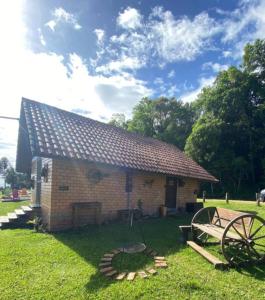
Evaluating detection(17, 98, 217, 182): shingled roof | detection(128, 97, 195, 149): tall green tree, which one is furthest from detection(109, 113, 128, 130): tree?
detection(17, 98, 217, 182): shingled roof

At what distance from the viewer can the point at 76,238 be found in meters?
7.17

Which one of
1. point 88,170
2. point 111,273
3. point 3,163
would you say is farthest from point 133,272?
point 3,163

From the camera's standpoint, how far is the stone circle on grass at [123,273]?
177 inches

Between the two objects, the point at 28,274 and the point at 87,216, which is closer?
the point at 28,274

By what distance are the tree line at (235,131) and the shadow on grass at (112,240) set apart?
2005 centimetres

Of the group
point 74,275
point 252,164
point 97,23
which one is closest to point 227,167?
point 252,164

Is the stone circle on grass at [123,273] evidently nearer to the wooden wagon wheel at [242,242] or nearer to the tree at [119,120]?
the wooden wagon wheel at [242,242]

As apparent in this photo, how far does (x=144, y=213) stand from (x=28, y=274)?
7087mm

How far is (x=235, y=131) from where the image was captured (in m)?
29.8

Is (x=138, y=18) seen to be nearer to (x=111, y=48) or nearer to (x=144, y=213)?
(x=111, y=48)

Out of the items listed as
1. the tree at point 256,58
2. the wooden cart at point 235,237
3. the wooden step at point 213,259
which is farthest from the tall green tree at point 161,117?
the wooden step at point 213,259

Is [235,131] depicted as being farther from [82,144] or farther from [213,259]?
[213,259]

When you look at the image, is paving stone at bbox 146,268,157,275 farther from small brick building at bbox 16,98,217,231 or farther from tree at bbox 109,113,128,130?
tree at bbox 109,113,128,130

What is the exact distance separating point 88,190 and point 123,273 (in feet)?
15.4
